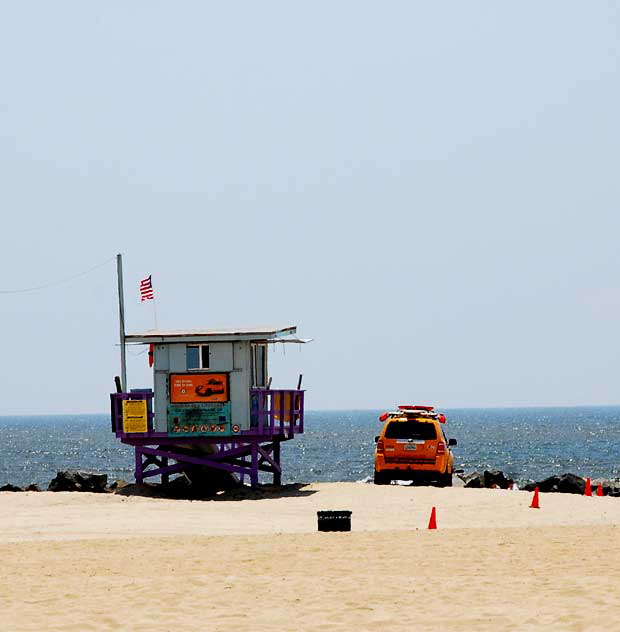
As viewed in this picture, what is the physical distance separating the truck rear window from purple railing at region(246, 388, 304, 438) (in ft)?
9.53

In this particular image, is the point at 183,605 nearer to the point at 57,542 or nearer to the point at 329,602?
the point at 329,602

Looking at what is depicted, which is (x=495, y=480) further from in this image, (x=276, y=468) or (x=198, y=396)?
(x=198, y=396)

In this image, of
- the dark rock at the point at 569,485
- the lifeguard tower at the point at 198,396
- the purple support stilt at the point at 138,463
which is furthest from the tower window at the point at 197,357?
the dark rock at the point at 569,485

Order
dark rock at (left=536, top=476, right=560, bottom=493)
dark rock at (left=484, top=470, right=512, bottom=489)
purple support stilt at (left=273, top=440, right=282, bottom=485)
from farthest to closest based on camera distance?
dark rock at (left=484, top=470, right=512, bottom=489) < dark rock at (left=536, top=476, right=560, bottom=493) < purple support stilt at (left=273, top=440, right=282, bottom=485)

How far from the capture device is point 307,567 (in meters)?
17.4

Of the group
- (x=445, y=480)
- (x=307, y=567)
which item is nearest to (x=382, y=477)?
(x=445, y=480)

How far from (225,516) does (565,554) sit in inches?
350

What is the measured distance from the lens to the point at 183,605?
1462 cm

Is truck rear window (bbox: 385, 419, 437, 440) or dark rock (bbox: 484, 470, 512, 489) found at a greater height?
truck rear window (bbox: 385, 419, 437, 440)

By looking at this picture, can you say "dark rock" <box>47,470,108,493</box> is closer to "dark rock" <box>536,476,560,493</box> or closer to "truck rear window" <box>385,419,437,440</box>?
"truck rear window" <box>385,419,437,440</box>

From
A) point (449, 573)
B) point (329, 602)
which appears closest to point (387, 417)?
point (449, 573)

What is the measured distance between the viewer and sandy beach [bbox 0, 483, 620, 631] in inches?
545

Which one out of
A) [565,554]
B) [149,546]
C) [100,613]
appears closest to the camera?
[100,613]

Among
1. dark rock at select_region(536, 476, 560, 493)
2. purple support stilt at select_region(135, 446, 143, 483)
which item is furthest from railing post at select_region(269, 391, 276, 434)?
dark rock at select_region(536, 476, 560, 493)
